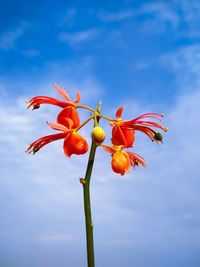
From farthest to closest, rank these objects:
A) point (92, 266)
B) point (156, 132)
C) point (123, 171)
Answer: point (156, 132), point (123, 171), point (92, 266)

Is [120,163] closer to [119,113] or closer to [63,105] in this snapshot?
[119,113]

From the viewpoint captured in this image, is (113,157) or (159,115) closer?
(113,157)

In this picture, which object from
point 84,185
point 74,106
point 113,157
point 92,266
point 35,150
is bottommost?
point 92,266

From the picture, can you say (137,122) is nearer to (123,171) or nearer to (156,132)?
(156,132)

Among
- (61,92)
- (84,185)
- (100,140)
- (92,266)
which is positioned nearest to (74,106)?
(61,92)

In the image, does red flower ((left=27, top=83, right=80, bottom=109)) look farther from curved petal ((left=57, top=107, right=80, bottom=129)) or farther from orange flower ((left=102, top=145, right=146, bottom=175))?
orange flower ((left=102, top=145, right=146, bottom=175))


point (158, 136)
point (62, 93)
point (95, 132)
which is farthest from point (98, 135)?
point (62, 93)
